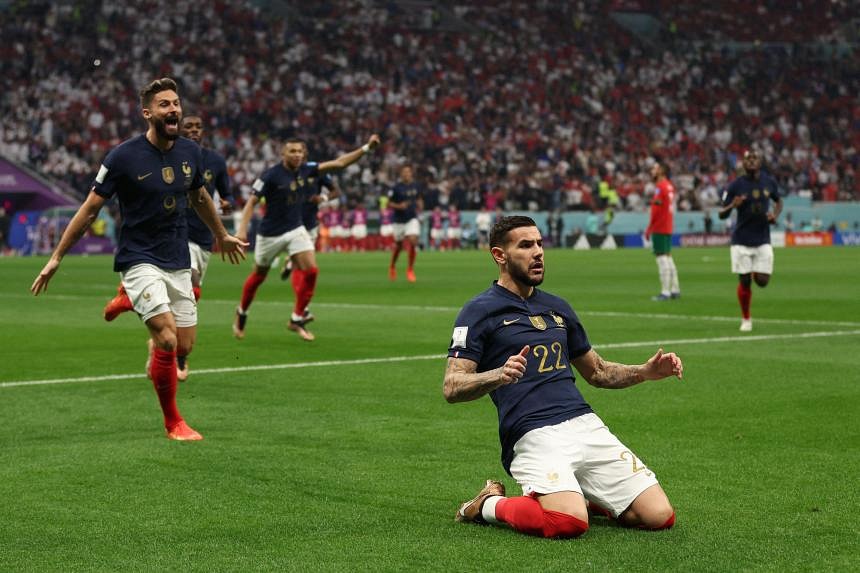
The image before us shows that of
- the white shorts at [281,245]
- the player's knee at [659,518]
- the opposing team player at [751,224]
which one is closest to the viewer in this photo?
the player's knee at [659,518]

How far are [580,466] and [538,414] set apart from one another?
0.33 meters

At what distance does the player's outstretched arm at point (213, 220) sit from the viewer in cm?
1018

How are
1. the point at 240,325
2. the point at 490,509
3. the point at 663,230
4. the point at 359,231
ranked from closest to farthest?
the point at 490,509
the point at 240,325
the point at 663,230
the point at 359,231

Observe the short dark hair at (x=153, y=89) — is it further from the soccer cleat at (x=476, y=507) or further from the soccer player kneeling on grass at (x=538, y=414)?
the soccer cleat at (x=476, y=507)

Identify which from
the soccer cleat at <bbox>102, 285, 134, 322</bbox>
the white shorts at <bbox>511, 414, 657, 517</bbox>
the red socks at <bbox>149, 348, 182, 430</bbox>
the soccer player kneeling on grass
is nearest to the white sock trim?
the soccer player kneeling on grass

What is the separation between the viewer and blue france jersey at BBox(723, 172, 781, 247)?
1820 centimetres

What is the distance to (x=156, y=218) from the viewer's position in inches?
387

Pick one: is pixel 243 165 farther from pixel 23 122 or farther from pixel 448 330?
pixel 448 330

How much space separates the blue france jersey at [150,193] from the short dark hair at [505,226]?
3691 mm

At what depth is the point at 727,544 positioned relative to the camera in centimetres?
618

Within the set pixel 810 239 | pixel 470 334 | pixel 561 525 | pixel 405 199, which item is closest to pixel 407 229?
pixel 405 199

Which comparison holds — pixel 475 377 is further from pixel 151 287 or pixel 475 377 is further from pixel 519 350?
pixel 151 287

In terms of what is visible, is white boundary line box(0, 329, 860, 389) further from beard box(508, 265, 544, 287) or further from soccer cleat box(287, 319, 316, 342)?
beard box(508, 265, 544, 287)

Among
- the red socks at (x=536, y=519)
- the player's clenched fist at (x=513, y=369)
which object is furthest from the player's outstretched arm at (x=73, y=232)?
the player's clenched fist at (x=513, y=369)
